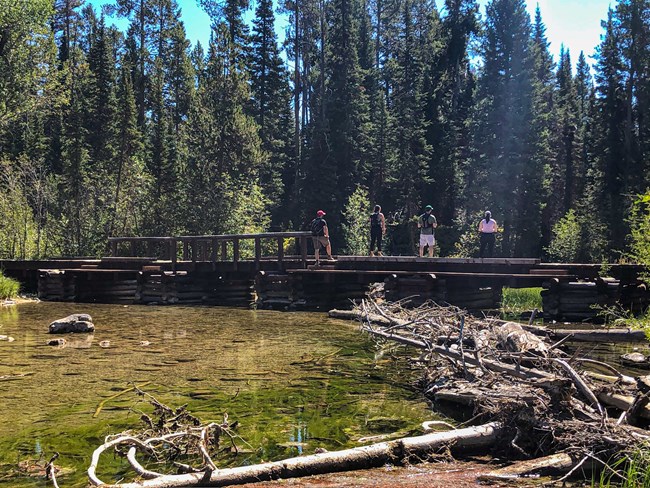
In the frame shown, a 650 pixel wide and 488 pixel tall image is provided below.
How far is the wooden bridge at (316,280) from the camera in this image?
1895cm

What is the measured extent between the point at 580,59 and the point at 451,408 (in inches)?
3581

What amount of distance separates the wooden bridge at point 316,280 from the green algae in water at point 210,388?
431cm

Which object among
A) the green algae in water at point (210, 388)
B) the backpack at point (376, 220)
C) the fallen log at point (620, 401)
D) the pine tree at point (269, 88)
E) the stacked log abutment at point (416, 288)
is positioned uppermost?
the pine tree at point (269, 88)

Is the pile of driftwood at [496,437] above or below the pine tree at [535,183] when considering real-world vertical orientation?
below

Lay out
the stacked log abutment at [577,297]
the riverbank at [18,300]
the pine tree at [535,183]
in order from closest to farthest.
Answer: the stacked log abutment at [577,297]
the riverbank at [18,300]
the pine tree at [535,183]

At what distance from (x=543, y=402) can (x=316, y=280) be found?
1648 cm

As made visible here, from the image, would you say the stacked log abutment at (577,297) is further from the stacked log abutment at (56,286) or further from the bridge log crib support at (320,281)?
the stacked log abutment at (56,286)

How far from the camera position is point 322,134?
53.3 metres

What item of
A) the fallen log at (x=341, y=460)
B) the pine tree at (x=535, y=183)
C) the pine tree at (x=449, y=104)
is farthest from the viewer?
the pine tree at (x=449, y=104)

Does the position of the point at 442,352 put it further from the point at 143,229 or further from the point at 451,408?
the point at 143,229

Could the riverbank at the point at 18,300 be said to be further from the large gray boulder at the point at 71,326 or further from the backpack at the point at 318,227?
the backpack at the point at 318,227

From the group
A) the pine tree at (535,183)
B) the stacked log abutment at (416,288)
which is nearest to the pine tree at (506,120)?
the pine tree at (535,183)

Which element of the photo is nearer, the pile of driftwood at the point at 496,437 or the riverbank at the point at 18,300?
the pile of driftwood at the point at 496,437

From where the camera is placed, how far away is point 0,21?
3284 cm
